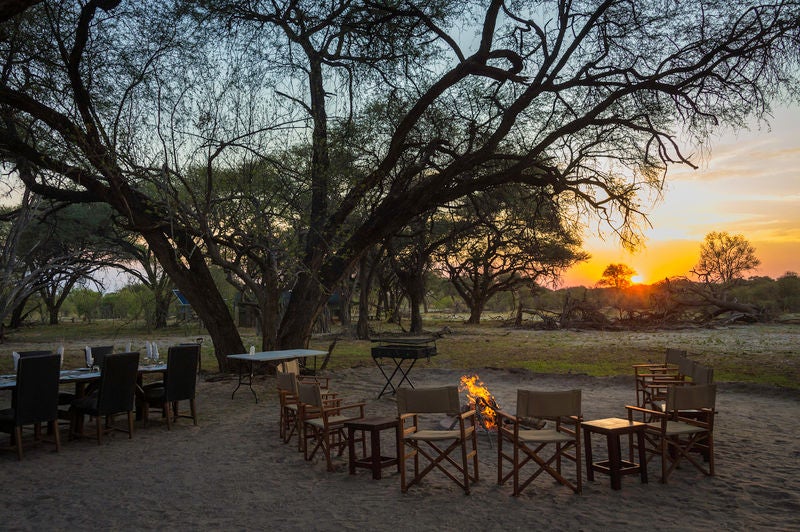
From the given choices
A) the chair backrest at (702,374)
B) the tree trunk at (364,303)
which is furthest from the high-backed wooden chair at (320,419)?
the tree trunk at (364,303)

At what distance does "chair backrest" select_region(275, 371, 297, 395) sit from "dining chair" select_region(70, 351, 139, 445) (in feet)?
5.81

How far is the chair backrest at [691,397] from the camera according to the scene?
5574mm

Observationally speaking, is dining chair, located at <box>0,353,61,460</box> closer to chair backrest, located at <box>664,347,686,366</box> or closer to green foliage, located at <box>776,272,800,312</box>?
chair backrest, located at <box>664,347,686,366</box>

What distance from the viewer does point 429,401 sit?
18.2ft

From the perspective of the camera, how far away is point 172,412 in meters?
9.41

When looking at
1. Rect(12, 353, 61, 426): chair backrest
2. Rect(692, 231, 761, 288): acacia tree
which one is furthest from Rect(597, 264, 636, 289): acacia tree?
Rect(12, 353, 61, 426): chair backrest

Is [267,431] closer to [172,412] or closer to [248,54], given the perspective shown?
[172,412]

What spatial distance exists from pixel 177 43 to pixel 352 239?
5.18 m

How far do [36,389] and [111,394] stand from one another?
879mm

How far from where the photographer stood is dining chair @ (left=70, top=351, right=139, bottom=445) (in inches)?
291

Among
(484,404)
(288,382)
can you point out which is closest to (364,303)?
(288,382)

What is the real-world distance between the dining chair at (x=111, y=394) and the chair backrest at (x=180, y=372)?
1.84 ft

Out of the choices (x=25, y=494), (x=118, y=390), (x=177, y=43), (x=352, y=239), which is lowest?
(x=25, y=494)

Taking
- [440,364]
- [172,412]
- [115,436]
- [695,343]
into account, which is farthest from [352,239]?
[695,343]
